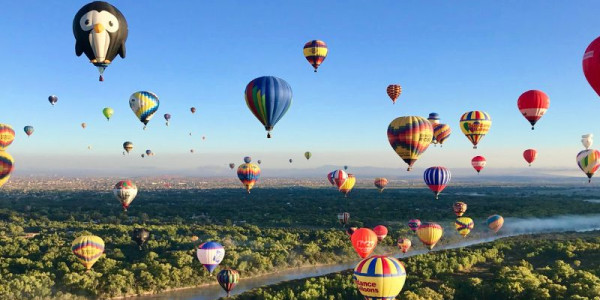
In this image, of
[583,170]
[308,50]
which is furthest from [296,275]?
[583,170]

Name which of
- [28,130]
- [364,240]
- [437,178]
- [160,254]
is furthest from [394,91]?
[28,130]

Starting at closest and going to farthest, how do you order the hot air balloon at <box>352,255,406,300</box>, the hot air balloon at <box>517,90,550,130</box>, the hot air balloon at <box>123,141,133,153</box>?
the hot air balloon at <box>352,255,406,300</box>
the hot air balloon at <box>517,90,550,130</box>
the hot air balloon at <box>123,141,133,153</box>

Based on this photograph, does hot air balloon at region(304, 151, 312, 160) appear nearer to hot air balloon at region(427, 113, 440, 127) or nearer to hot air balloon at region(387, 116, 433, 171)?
hot air balloon at region(427, 113, 440, 127)

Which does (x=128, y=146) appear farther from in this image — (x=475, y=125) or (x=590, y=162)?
(x=590, y=162)

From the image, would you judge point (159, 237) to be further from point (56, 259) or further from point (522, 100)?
point (522, 100)

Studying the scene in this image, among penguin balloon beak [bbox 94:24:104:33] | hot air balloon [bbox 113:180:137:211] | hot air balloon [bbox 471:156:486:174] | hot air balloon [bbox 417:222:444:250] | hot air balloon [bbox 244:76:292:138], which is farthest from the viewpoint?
hot air balloon [bbox 471:156:486:174]

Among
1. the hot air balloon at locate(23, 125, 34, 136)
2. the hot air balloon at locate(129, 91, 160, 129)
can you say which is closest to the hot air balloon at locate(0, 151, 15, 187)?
the hot air balloon at locate(129, 91, 160, 129)
